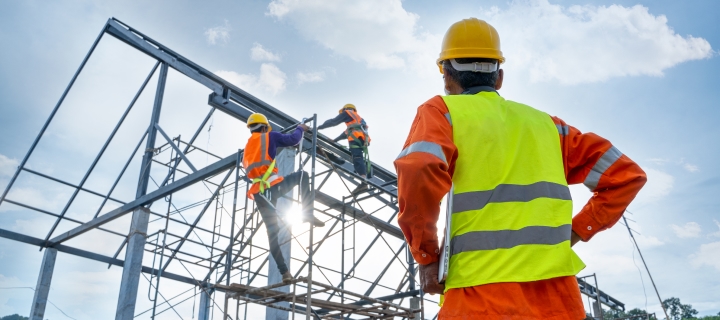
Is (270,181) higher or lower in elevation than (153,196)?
lower

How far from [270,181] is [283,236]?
4.26 feet

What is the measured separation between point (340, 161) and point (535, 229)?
9.82 meters

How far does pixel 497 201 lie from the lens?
80.7 inches

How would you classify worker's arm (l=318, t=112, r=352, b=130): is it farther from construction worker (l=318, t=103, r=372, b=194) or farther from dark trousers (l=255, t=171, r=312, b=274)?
dark trousers (l=255, t=171, r=312, b=274)

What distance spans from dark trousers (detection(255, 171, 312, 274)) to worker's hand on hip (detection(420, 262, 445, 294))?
20.3 ft

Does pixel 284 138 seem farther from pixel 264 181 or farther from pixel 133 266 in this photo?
pixel 133 266

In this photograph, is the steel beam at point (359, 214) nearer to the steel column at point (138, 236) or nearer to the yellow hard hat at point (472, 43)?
the steel column at point (138, 236)

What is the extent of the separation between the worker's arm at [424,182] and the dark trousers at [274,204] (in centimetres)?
625

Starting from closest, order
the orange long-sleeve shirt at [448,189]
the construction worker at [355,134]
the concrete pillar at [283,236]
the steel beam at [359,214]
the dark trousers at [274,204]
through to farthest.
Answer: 1. the orange long-sleeve shirt at [448,189]
2. the dark trousers at [274,204]
3. the concrete pillar at [283,236]
4. the construction worker at [355,134]
5. the steel beam at [359,214]

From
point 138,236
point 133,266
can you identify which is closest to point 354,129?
point 138,236

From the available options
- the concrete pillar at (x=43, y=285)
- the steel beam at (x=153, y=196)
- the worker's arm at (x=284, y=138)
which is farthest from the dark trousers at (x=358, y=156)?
the concrete pillar at (x=43, y=285)

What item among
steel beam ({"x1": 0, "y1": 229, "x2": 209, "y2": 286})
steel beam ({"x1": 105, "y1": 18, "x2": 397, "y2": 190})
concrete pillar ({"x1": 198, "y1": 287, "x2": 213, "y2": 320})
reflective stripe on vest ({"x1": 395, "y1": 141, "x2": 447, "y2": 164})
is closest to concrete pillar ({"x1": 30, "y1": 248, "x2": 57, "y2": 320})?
steel beam ({"x1": 0, "y1": 229, "x2": 209, "y2": 286})

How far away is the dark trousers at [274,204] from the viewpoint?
812 centimetres

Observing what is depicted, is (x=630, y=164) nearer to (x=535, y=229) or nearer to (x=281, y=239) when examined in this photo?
(x=535, y=229)
